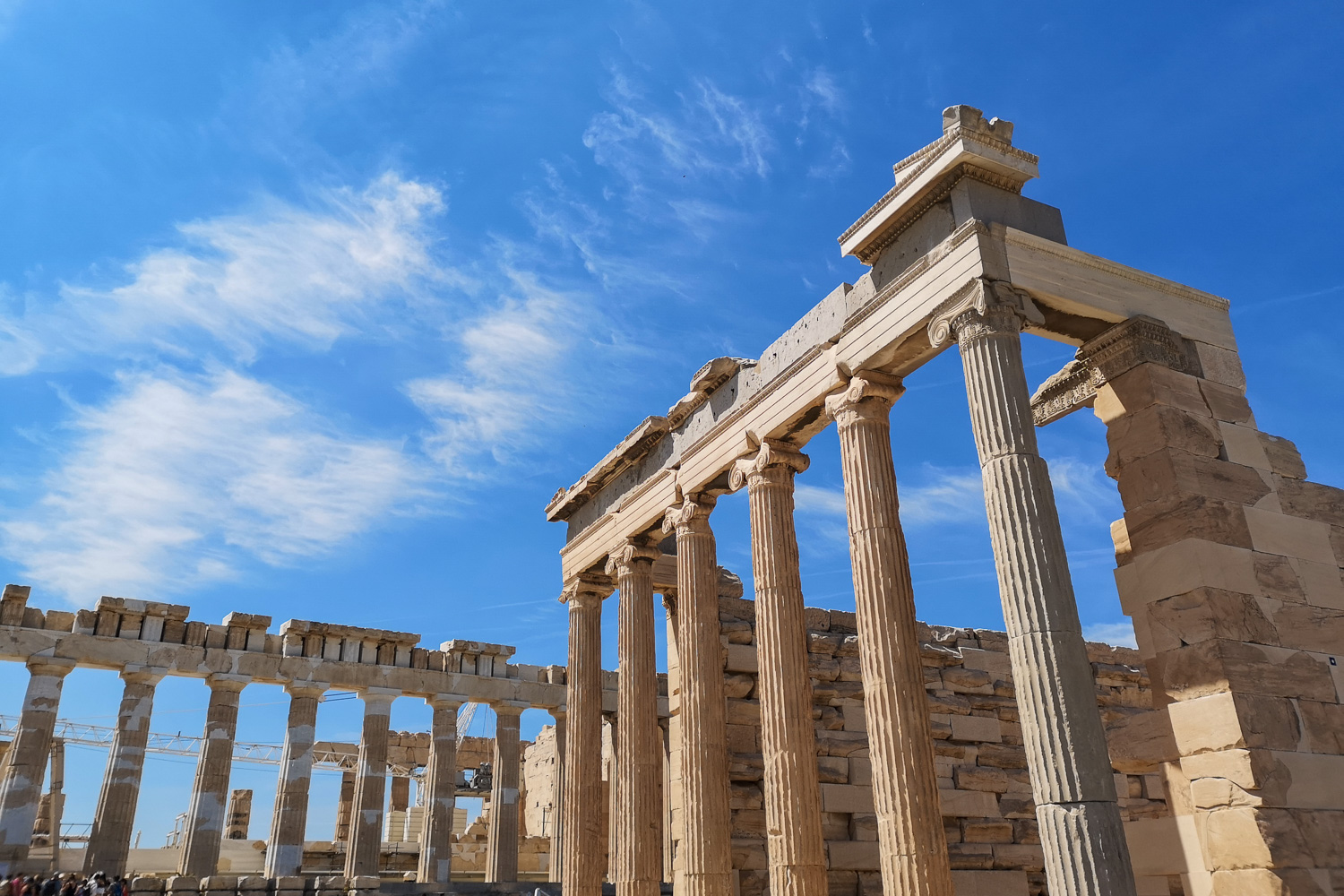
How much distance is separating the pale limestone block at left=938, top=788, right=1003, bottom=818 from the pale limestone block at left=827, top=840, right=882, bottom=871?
5.49 feet

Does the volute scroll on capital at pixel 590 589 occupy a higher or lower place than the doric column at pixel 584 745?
higher

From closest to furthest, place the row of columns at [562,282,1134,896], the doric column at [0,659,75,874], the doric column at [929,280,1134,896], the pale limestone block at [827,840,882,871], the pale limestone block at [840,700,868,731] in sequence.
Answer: the doric column at [929,280,1134,896], the row of columns at [562,282,1134,896], the pale limestone block at [827,840,882,871], the pale limestone block at [840,700,868,731], the doric column at [0,659,75,874]

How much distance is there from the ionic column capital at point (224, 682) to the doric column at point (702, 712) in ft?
51.4

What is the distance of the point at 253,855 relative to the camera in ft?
110

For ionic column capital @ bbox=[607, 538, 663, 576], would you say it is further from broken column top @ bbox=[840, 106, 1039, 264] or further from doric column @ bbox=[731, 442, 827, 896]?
broken column top @ bbox=[840, 106, 1039, 264]

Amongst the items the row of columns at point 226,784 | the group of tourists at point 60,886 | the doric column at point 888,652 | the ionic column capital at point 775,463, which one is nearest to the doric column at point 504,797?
the row of columns at point 226,784

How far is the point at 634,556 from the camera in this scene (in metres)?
20.0

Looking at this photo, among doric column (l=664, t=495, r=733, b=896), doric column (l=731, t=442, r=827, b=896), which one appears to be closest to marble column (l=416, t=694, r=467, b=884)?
doric column (l=664, t=495, r=733, b=896)

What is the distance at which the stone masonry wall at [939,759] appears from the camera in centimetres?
1895

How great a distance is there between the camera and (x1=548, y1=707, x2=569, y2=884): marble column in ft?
90.1

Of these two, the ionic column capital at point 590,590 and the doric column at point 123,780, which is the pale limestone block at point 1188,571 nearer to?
the ionic column capital at point 590,590

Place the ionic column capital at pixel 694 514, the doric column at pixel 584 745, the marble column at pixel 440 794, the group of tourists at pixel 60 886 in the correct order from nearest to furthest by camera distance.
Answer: the ionic column capital at pixel 694 514
the doric column at pixel 584 745
the group of tourists at pixel 60 886
the marble column at pixel 440 794

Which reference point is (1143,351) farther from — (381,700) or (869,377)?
(381,700)

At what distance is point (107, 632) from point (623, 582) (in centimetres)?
1549
